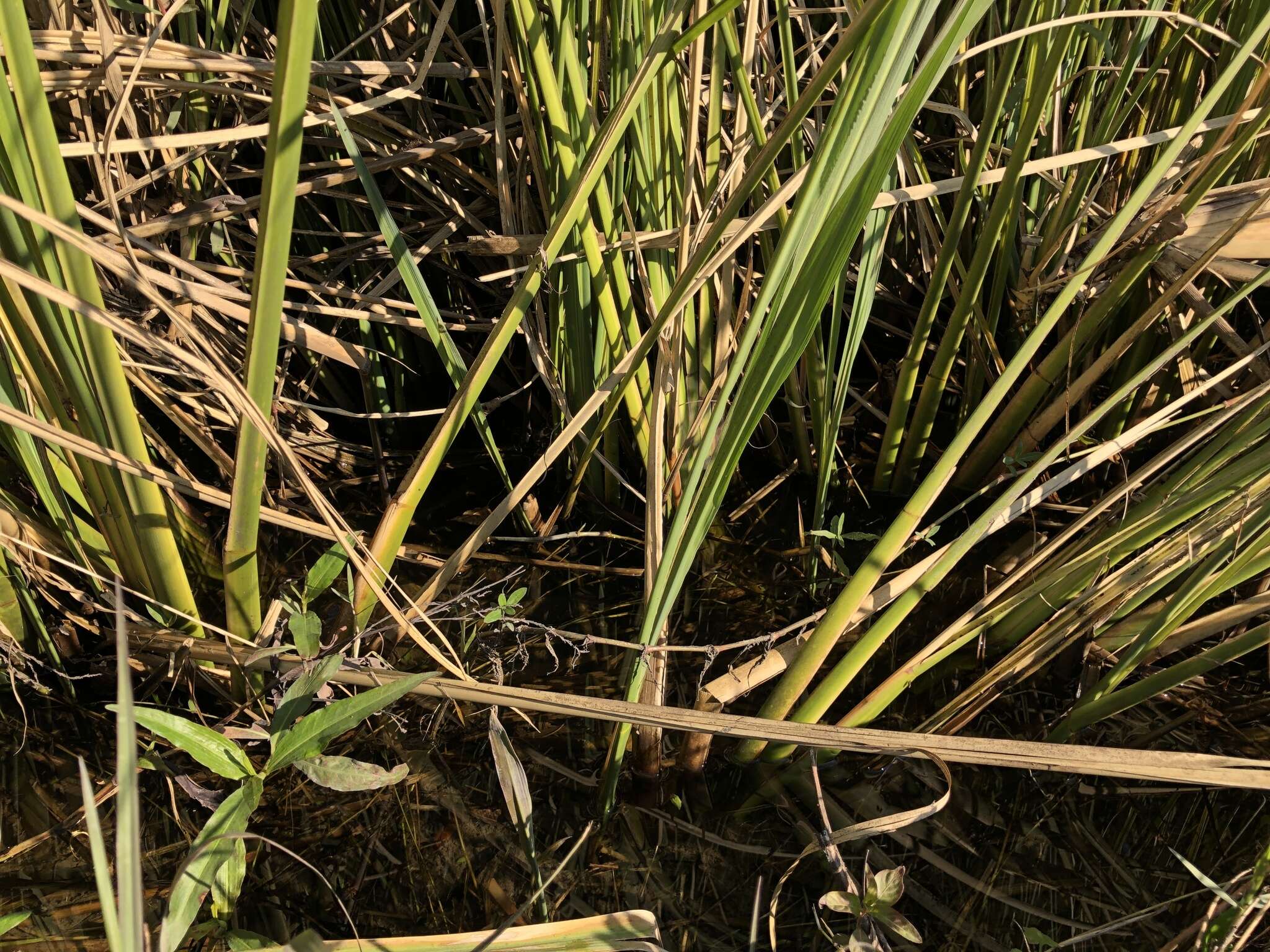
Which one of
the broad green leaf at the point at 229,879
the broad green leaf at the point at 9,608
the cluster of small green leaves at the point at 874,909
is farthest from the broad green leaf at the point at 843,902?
the broad green leaf at the point at 9,608

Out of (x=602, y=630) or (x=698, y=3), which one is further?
(x=602, y=630)

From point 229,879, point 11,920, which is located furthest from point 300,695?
point 11,920

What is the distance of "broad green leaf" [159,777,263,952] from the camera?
0.65 meters

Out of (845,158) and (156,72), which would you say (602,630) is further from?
(156,72)

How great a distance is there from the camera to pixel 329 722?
750mm

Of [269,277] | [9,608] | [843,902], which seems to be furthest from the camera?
[9,608]

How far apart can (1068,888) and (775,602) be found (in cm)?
42

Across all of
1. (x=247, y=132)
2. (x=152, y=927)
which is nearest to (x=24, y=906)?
(x=152, y=927)

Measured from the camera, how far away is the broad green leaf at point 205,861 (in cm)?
65

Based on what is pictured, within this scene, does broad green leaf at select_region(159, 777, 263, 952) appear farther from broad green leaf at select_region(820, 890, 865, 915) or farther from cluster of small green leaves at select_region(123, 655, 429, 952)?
broad green leaf at select_region(820, 890, 865, 915)

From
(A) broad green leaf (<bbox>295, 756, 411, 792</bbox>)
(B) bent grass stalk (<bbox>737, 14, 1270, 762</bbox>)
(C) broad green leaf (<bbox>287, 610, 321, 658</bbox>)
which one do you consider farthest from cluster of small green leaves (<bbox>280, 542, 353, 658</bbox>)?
(B) bent grass stalk (<bbox>737, 14, 1270, 762</bbox>)

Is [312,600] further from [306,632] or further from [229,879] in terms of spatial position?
[229,879]

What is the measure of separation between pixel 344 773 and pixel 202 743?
0.11 metres

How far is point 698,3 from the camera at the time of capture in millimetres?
794
